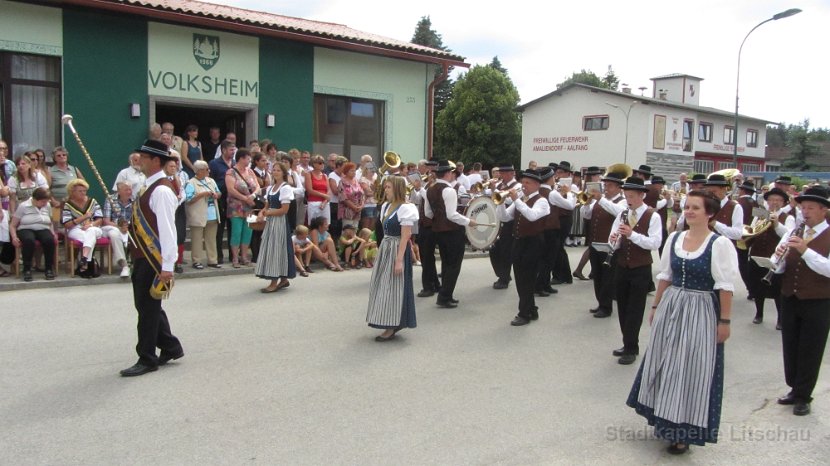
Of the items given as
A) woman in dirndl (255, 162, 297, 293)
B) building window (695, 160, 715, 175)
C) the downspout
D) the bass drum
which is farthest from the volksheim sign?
building window (695, 160, 715, 175)

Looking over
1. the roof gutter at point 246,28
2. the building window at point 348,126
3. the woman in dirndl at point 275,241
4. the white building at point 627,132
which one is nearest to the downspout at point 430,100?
the roof gutter at point 246,28

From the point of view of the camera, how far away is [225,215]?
11.1 metres

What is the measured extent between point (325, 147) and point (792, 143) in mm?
47996

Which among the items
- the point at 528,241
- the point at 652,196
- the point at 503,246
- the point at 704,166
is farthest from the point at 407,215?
the point at 704,166

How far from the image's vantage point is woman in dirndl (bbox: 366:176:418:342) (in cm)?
669

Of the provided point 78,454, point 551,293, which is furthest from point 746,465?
point 551,293

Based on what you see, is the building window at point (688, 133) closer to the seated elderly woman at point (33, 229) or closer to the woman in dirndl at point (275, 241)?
the woman in dirndl at point (275, 241)

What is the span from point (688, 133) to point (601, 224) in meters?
37.4

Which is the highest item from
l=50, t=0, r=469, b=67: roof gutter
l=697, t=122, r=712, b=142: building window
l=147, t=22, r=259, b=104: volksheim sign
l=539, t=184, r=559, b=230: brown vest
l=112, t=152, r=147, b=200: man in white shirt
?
l=697, t=122, r=712, b=142: building window

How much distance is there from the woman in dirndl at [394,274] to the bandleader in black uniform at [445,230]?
1764 mm

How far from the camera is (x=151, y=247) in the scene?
5.38 meters

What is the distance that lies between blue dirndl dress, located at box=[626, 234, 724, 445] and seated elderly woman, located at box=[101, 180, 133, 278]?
25.3 feet

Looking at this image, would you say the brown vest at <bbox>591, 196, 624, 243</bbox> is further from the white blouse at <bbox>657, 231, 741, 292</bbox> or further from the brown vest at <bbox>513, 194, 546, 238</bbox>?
the white blouse at <bbox>657, 231, 741, 292</bbox>

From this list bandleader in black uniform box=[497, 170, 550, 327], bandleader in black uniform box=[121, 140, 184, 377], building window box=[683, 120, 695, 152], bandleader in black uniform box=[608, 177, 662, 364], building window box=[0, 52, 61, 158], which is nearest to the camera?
bandleader in black uniform box=[121, 140, 184, 377]
